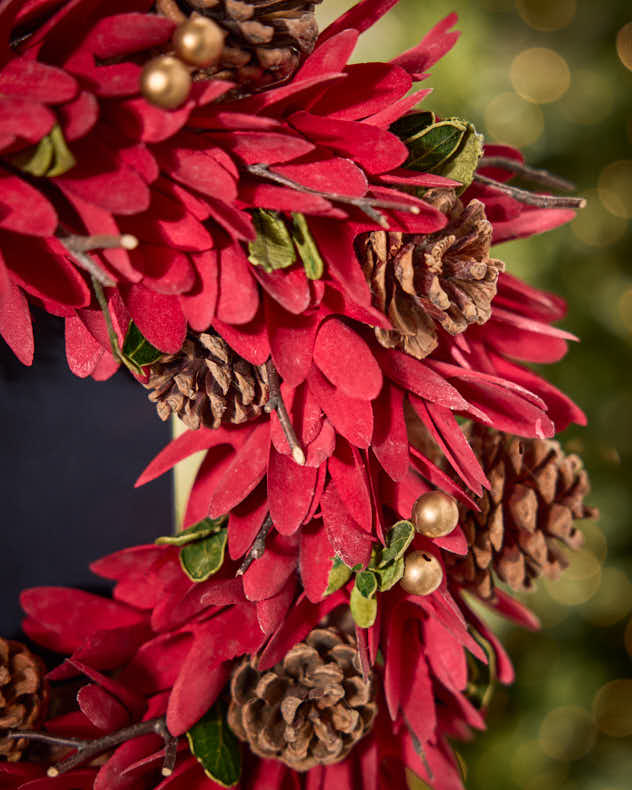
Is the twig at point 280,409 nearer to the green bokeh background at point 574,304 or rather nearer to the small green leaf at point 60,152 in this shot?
the small green leaf at point 60,152

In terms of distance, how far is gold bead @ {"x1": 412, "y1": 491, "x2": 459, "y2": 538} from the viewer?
27cm

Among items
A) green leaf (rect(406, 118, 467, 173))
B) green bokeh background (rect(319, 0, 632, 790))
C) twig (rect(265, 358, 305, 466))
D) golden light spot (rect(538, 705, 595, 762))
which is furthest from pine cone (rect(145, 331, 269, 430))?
golden light spot (rect(538, 705, 595, 762))

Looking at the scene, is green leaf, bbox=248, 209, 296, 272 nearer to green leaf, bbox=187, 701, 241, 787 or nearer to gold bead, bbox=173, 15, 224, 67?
gold bead, bbox=173, 15, 224, 67

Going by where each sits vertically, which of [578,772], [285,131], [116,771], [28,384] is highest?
[285,131]

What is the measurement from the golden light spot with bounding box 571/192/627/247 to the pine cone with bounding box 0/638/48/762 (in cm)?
47

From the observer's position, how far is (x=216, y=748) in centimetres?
31

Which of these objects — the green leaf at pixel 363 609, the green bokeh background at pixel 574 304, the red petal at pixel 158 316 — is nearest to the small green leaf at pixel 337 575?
the green leaf at pixel 363 609

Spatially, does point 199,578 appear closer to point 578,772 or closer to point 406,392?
point 406,392

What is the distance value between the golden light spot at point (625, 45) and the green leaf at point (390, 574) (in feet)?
1.35

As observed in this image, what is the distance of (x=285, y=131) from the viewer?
24cm

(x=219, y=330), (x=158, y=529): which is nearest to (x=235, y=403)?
(x=219, y=330)

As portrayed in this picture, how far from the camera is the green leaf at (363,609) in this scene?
29 centimetres

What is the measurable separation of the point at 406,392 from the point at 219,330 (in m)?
0.09

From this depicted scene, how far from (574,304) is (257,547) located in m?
0.36
